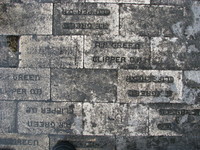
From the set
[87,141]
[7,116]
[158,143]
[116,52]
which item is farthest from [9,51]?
[158,143]

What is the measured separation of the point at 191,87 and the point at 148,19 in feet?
6.51

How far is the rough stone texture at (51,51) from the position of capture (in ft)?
17.5

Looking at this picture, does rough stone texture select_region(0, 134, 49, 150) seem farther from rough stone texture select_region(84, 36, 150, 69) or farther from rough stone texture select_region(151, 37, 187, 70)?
rough stone texture select_region(151, 37, 187, 70)

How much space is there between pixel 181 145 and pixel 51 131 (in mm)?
3277

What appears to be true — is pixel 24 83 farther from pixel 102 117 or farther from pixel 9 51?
pixel 102 117

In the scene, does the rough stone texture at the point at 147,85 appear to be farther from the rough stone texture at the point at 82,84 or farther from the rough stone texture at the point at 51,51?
the rough stone texture at the point at 51,51

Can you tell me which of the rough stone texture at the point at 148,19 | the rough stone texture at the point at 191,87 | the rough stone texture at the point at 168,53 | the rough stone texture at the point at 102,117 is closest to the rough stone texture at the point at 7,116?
the rough stone texture at the point at 102,117

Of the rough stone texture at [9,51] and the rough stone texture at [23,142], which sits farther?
the rough stone texture at [23,142]

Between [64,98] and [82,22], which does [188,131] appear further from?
[82,22]

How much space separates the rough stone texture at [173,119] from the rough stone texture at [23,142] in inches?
106

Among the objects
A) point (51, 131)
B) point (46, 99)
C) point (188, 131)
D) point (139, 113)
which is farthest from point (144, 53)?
point (51, 131)

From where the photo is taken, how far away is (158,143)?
551cm

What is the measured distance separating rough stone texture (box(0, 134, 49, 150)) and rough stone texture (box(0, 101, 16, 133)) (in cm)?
20

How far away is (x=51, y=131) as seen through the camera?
5465 millimetres
